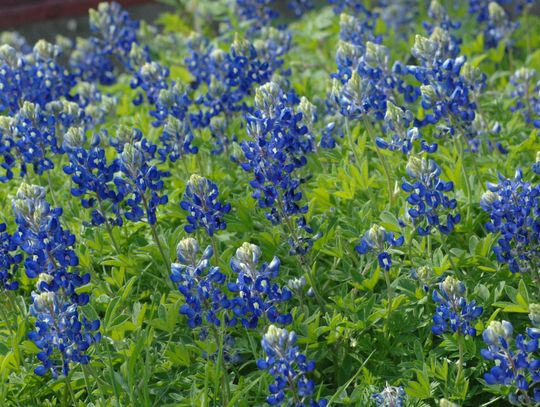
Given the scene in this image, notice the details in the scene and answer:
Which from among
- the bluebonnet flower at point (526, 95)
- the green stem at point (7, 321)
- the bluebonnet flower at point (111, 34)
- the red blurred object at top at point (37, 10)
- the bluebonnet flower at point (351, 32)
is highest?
the bluebonnet flower at point (351, 32)

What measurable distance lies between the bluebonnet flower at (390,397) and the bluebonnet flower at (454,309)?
0.28 m

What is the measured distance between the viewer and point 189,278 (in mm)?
3387

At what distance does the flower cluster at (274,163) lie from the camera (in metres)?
3.80

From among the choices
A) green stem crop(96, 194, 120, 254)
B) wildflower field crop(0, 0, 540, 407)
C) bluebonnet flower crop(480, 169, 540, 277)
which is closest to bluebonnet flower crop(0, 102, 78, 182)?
wildflower field crop(0, 0, 540, 407)

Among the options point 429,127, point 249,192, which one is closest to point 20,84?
point 249,192

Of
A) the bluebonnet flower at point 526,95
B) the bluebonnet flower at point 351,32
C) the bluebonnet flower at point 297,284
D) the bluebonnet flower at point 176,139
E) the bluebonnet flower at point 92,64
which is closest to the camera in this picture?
the bluebonnet flower at point 297,284

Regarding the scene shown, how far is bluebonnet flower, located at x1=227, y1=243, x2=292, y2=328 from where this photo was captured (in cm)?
338

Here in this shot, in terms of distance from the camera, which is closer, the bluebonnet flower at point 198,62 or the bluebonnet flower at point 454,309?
the bluebonnet flower at point 454,309

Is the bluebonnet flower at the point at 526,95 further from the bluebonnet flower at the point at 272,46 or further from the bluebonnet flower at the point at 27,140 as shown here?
the bluebonnet flower at the point at 27,140

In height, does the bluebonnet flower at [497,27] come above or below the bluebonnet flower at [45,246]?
below

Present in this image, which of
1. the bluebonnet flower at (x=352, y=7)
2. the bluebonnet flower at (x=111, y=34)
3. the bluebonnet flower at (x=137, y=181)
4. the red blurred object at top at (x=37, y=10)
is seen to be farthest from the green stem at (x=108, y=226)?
the red blurred object at top at (x=37, y=10)

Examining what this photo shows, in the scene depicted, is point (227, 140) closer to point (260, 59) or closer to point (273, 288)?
point (260, 59)

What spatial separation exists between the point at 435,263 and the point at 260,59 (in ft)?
7.07

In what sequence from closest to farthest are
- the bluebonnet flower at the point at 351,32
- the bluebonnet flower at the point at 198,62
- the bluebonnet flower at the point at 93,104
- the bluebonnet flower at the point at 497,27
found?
the bluebonnet flower at the point at 351,32
the bluebonnet flower at the point at 93,104
the bluebonnet flower at the point at 198,62
the bluebonnet flower at the point at 497,27
